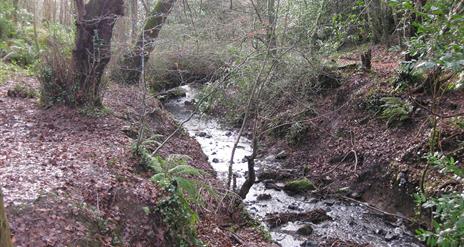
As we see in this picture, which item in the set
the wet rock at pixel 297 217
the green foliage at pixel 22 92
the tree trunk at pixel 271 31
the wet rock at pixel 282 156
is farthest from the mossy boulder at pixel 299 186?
the green foliage at pixel 22 92

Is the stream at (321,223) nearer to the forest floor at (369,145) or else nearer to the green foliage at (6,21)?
the forest floor at (369,145)

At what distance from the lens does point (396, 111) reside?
1054cm

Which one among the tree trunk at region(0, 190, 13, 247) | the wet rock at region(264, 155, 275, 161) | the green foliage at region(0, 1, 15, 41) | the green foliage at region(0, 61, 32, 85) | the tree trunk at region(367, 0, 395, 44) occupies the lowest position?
the wet rock at region(264, 155, 275, 161)

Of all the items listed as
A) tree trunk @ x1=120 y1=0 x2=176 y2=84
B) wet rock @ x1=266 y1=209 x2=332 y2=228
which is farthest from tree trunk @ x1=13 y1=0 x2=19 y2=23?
wet rock @ x1=266 y1=209 x2=332 y2=228

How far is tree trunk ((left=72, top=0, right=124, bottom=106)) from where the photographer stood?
27.8 feet

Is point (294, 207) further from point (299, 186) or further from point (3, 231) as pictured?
point (3, 231)

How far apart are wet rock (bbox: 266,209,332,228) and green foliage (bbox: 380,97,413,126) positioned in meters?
3.31

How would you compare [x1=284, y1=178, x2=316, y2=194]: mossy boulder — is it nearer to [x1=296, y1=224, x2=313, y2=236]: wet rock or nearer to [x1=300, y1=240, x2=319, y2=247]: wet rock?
[x1=296, y1=224, x2=313, y2=236]: wet rock

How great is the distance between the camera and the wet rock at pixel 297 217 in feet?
29.0

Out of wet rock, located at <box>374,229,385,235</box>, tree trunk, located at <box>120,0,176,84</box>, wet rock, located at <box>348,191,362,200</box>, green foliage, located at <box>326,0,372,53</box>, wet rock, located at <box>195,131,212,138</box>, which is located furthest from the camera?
wet rock, located at <box>195,131,212,138</box>

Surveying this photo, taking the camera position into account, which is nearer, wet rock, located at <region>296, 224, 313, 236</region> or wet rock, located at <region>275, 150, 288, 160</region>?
wet rock, located at <region>296, 224, 313, 236</region>

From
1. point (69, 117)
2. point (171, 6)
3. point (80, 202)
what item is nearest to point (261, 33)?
point (171, 6)

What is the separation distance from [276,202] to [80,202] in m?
5.77

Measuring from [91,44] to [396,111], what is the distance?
753 centimetres
